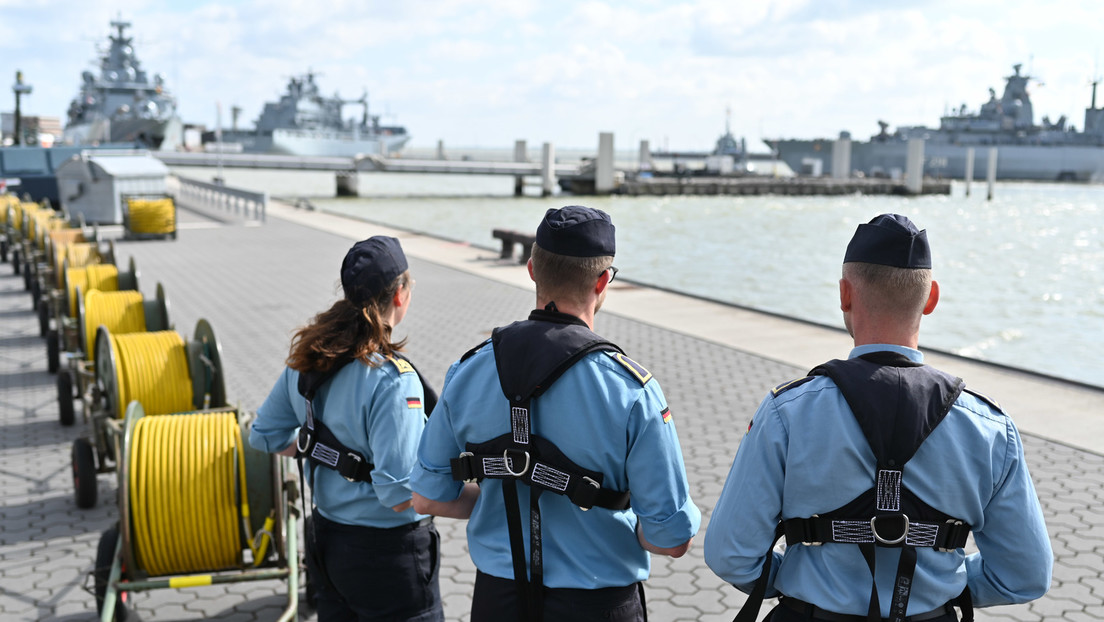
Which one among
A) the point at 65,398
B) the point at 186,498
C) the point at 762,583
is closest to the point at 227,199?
the point at 65,398

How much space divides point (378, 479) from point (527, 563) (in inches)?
35.4

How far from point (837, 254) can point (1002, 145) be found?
3643 inches

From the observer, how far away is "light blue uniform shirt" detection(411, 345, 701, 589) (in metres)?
2.65

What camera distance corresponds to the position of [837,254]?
35.4 m

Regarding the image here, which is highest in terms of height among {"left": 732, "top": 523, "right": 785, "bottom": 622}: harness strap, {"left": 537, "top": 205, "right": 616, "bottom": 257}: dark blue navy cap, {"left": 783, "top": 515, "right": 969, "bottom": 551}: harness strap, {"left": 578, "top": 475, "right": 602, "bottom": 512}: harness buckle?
{"left": 537, "top": 205, "right": 616, "bottom": 257}: dark blue navy cap

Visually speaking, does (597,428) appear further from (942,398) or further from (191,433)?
(191,433)

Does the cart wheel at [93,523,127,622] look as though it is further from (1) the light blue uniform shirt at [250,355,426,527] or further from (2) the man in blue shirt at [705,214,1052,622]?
(2) the man in blue shirt at [705,214,1052,622]

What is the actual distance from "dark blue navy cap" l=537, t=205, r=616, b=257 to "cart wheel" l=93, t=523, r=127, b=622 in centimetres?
351

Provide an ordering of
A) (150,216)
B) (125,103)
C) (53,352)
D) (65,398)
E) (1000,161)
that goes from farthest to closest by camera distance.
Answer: (1000,161)
(125,103)
(150,216)
(53,352)
(65,398)

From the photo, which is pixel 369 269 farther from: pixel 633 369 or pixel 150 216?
pixel 150 216

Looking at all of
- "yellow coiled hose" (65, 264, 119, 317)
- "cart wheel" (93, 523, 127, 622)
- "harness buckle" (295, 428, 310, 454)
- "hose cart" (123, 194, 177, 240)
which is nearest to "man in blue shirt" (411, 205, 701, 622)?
"harness buckle" (295, 428, 310, 454)

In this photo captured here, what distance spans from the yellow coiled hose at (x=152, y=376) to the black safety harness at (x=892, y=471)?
16.8 ft

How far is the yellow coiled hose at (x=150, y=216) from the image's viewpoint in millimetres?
24750

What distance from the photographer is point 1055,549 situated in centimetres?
608
